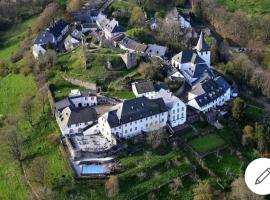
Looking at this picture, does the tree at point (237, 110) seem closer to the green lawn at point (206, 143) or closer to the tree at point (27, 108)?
the green lawn at point (206, 143)

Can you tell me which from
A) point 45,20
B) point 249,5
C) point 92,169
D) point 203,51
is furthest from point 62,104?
point 249,5

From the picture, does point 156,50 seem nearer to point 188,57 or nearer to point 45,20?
point 188,57

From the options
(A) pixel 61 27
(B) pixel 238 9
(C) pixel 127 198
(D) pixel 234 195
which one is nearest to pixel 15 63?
(A) pixel 61 27

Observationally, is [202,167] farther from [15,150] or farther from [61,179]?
[15,150]

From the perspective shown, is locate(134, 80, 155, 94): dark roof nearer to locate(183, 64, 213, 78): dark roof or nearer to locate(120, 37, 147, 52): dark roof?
locate(183, 64, 213, 78): dark roof

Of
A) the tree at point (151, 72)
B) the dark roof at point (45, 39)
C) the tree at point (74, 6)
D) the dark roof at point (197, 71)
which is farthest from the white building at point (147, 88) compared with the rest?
the tree at point (74, 6)

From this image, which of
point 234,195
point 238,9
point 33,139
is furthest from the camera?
point 238,9
